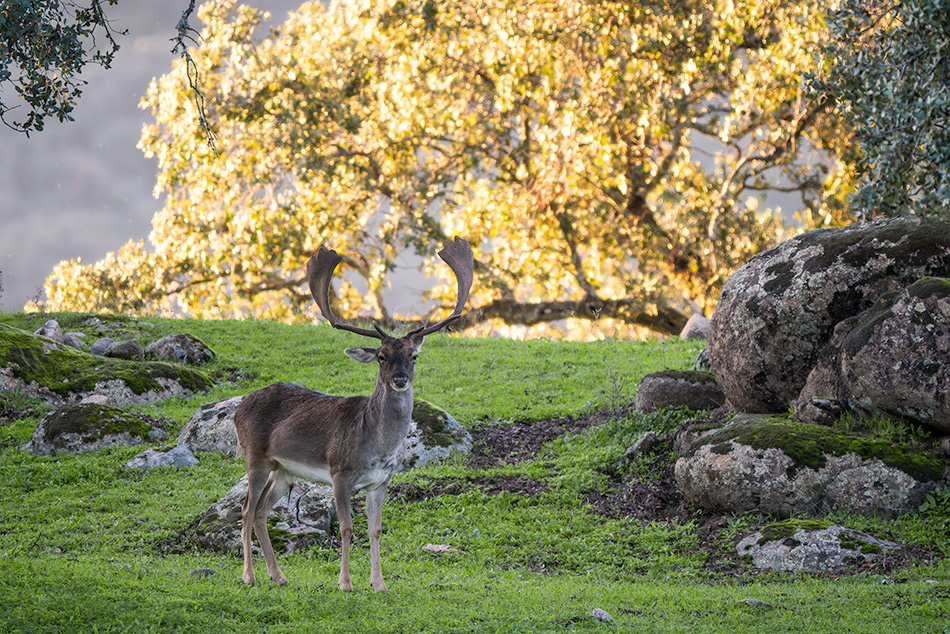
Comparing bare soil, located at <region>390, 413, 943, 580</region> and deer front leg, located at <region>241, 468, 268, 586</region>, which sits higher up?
deer front leg, located at <region>241, 468, 268, 586</region>

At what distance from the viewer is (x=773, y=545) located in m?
9.40

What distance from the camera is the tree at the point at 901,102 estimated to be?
861cm

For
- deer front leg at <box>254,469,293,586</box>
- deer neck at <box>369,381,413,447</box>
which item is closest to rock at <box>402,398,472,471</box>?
deer front leg at <box>254,469,293,586</box>

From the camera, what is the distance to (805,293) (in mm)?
11820

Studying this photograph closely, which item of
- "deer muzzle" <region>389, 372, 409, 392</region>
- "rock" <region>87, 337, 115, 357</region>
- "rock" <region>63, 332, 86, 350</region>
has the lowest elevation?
"deer muzzle" <region>389, 372, 409, 392</region>

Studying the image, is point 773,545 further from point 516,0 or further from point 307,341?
point 516,0

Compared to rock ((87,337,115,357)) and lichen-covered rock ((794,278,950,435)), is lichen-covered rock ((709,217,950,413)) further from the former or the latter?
Answer: rock ((87,337,115,357))

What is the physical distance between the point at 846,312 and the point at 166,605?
8780 mm

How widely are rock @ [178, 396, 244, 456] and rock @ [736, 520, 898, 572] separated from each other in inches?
303

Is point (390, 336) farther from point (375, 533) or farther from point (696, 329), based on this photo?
point (696, 329)

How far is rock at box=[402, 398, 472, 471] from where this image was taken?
44.4ft

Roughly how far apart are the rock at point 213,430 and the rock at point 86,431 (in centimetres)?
71

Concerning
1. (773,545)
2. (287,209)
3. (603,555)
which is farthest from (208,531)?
(287,209)

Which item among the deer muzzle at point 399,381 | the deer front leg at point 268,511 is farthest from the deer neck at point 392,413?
the deer front leg at point 268,511
